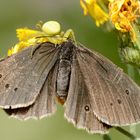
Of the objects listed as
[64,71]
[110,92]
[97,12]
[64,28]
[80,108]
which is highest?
[64,28]

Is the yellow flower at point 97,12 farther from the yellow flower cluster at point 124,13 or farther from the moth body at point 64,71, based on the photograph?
the moth body at point 64,71

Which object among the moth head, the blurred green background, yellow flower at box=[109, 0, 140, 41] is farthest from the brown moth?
the blurred green background

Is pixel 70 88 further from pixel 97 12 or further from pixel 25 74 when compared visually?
pixel 97 12

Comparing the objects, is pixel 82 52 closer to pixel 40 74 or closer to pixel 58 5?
pixel 40 74

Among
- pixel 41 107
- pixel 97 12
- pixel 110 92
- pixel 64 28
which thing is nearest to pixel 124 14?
pixel 97 12

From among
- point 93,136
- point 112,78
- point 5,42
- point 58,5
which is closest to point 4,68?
point 112,78

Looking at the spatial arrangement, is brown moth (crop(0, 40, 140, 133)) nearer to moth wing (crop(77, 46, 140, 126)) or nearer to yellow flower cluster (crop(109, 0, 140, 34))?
moth wing (crop(77, 46, 140, 126))

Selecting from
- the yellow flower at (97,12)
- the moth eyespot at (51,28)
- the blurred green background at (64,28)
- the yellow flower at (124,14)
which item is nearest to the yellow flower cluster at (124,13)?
the yellow flower at (124,14)
